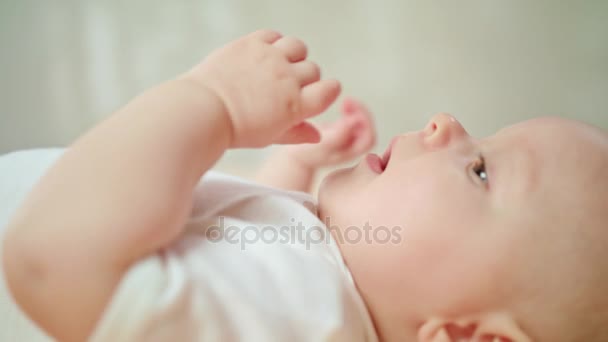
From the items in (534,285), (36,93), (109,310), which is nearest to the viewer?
(109,310)

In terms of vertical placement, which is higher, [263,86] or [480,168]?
[263,86]

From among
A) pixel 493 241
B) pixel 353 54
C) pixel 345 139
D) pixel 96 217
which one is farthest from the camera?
pixel 353 54

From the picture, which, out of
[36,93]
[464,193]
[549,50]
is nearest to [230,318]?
[464,193]

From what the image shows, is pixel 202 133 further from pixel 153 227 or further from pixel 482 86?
pixel 482 86

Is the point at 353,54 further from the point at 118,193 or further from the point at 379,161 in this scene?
the point at 118,193

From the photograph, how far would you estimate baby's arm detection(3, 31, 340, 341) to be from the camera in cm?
42

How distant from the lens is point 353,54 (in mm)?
1078

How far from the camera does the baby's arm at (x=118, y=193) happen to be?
0.42 metres

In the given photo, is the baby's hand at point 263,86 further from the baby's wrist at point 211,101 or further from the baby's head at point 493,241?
the baby's head at point 493,241

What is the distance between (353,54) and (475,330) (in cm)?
67

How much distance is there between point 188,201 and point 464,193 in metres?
0.27

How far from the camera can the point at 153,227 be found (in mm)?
443

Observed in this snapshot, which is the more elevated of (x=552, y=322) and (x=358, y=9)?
(x=358, y=9)

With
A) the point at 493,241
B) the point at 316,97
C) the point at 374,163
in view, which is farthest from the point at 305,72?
the point at 493,241
